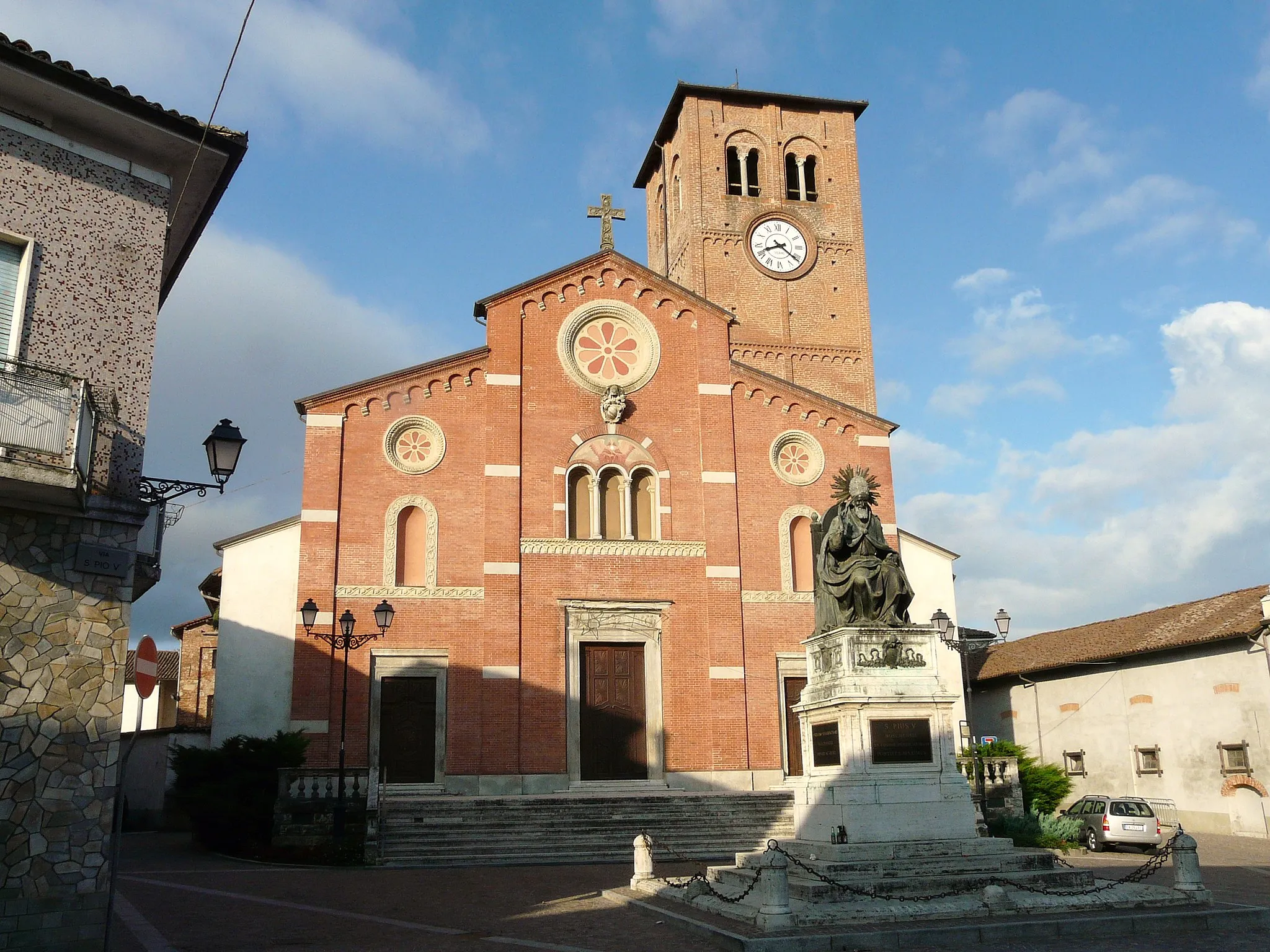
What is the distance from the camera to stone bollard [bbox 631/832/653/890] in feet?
47.8

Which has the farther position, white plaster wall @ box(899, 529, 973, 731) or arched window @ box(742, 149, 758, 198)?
arched window @ box(742, 149, 758, 198)

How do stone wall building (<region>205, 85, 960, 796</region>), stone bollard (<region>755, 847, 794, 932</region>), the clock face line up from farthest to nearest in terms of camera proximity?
the clock face, stone wall building (<region>205, 85, 960, 796</region>), stone bollard (<region>755, 847, 794, 932</region>)

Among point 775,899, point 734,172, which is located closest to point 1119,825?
point 775,899

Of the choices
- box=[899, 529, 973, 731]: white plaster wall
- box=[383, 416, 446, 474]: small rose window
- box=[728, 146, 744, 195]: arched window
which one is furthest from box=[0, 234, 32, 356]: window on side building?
box=[728, 146, 744, 195]: arched window

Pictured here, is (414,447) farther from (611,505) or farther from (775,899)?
(775,899)

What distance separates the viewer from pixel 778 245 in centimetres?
4034

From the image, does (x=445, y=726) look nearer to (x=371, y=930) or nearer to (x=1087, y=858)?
(x=371, y=930)

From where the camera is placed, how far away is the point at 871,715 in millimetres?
12688

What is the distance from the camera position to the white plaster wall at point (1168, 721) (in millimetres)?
26016

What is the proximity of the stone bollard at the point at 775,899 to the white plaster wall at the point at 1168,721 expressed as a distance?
19.5 m

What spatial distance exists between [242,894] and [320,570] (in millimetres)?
10185

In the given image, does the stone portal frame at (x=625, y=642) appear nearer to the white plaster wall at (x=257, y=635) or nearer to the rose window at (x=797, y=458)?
the rose window at (x=797, y=458)

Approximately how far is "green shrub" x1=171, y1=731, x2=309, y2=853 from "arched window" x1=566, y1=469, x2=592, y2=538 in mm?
7946

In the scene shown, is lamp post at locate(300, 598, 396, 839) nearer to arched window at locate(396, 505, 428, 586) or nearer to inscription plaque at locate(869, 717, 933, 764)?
arched window at locate(396, 505, 428, 586)
